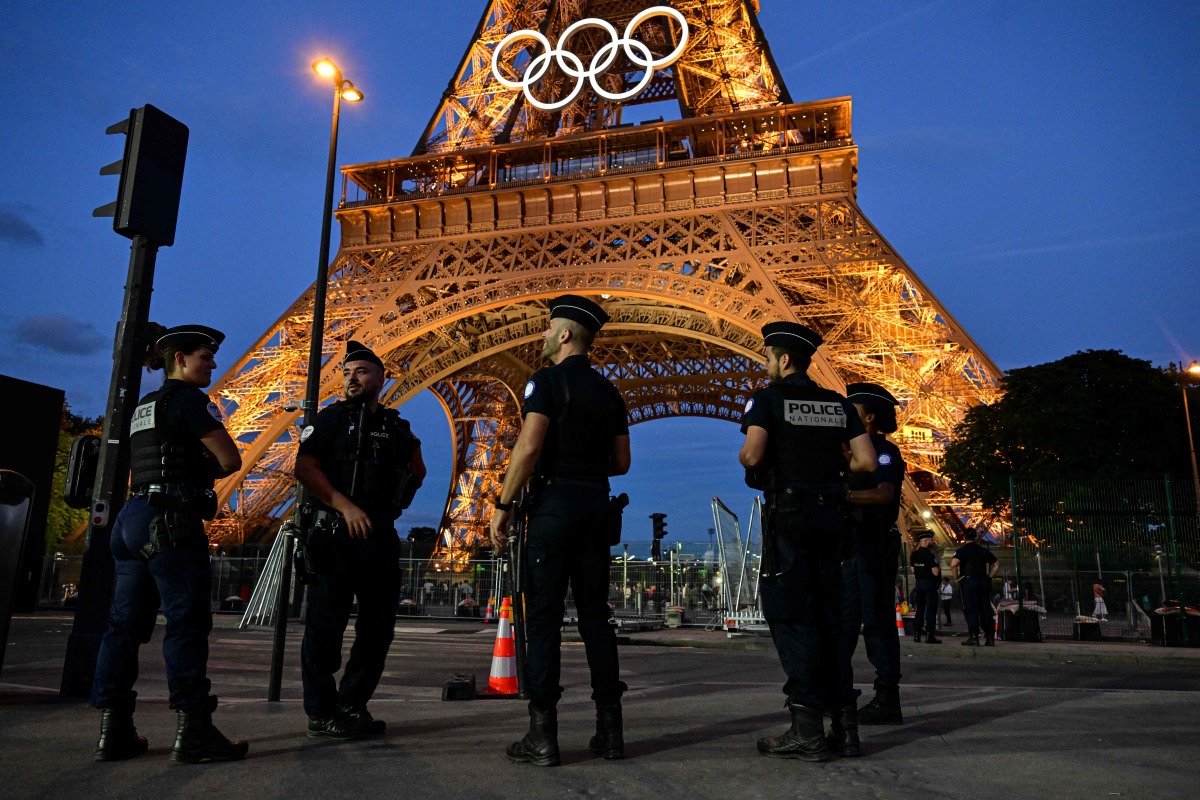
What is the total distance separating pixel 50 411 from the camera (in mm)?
8938

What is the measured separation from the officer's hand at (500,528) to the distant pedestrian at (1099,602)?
51.7 feet

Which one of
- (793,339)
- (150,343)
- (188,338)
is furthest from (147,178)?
(793,339)

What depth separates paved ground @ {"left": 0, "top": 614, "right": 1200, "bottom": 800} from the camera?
325 centimetres

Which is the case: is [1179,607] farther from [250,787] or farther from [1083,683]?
[250,787]

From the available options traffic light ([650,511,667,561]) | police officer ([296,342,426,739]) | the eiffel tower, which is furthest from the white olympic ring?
police officer ([296,342,426,739])

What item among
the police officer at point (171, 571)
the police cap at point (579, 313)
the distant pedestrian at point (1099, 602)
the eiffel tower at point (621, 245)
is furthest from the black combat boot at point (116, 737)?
the eiffel tower at point (621, 245)

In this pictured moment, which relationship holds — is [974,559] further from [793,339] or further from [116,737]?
[116,737]

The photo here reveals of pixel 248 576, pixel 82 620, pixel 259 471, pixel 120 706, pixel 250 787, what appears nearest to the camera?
pixel 250 787

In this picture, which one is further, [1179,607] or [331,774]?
[1179,607]

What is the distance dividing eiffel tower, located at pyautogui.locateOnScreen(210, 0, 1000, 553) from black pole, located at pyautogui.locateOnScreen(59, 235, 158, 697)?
16.3 m

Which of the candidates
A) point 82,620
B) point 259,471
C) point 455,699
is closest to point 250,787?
point 455,699

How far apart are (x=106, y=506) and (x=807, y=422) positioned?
4296 mm

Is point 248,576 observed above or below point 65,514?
below

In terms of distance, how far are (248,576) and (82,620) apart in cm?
1879
